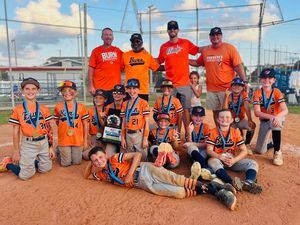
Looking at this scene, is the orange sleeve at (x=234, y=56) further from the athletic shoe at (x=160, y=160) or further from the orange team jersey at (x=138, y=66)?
the athletic shoe at (x=160, y=160)

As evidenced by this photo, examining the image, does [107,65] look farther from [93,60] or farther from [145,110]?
[145,110]

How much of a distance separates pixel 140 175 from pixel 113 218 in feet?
2.62

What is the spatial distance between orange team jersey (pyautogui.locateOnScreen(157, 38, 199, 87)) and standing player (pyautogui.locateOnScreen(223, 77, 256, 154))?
845 mm

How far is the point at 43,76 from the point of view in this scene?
1065 inches

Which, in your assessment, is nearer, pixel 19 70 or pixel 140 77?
pixel 140 77

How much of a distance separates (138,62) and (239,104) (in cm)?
201

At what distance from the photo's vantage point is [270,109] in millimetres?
4969

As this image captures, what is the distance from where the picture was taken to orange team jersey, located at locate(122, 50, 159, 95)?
216 inches

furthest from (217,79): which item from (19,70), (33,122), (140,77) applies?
(19,70)

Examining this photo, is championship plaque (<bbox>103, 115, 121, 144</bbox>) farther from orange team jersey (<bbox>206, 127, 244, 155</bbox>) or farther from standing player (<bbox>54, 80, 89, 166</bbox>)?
orange team jersey (<bbox>206, 127, 244, 155</bbox>)

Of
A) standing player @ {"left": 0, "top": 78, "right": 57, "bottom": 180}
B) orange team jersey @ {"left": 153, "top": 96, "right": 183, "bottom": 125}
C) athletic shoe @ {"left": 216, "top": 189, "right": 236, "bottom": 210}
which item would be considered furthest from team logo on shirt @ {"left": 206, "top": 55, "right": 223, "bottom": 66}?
standing player @ {"left": 0, "top": 78, "right": 57, "bottom": 180}

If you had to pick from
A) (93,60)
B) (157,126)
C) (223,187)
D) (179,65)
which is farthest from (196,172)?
(93,60)

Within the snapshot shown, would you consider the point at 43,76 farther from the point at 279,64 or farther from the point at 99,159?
the point at 99,159

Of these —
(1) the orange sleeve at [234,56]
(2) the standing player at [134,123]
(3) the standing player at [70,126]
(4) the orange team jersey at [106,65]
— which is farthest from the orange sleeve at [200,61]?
(3) the standing player at [70,126]
